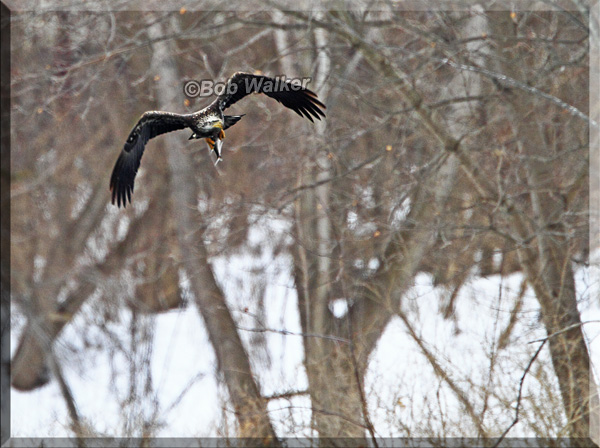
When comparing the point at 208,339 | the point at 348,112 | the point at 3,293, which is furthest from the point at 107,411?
the point at 348,112

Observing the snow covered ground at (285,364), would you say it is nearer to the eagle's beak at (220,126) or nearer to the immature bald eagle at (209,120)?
the immature bald eagle at (209,120)

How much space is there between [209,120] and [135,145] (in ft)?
3.05

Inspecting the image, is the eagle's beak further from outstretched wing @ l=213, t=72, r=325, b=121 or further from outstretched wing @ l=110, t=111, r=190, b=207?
outstretched wing @ l=110, t=111, r=190, b=207

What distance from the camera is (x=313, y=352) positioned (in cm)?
940

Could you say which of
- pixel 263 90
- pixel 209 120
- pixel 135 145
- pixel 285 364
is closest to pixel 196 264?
pixel 285 364

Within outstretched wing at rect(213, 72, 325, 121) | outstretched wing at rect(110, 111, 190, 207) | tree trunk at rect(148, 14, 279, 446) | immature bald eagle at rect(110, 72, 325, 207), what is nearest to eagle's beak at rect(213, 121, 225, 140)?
immature bald eagle at rect(110, 72, 325, 207)

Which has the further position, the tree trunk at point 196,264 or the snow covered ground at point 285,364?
the tree trunk at point 196,264

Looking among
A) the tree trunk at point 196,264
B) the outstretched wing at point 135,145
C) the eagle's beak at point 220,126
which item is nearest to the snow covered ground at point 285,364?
the tree trunk at point 196,264

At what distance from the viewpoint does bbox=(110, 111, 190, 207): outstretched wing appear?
3465 millimetres

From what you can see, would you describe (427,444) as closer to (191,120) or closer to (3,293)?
(191,120)

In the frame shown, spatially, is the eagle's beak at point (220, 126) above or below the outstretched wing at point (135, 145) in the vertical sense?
below

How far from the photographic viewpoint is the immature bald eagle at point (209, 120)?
288 centimetres

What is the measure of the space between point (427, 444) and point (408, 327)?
1.17 metres

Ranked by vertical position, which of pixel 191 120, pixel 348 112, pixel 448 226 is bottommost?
pixel 191 120
